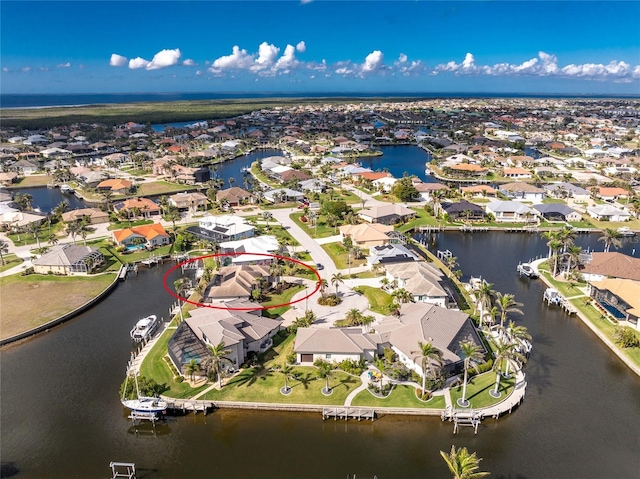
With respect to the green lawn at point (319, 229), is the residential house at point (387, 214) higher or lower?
higher

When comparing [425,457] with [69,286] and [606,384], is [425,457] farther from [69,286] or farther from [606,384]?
[69,286]

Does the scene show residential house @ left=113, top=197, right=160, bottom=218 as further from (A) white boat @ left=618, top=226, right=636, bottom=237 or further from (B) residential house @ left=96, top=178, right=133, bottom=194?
(A) white boat @ left=618, top=226, right=636, bottom=237

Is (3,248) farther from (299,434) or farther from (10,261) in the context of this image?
(299,434)

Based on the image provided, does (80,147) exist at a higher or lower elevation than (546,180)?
higher

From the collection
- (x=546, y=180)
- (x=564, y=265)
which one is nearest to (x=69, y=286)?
(x=564, y=265)

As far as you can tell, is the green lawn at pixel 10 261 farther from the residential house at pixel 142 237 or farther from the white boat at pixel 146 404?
the white boat at pixel 146 404

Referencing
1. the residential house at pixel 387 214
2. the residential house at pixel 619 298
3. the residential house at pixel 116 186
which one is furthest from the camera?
the residential house at pixel 116 186

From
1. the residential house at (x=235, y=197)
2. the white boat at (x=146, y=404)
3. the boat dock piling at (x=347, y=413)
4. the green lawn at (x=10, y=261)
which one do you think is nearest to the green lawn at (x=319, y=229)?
the residential house at (x=235, y=197)

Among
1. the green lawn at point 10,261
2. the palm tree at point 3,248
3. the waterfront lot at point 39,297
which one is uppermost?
the palm tree at point 3,248
